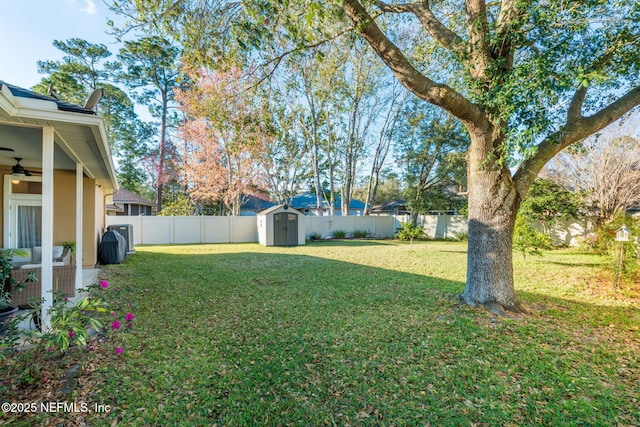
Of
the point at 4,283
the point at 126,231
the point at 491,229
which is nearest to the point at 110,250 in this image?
the point at 126,231

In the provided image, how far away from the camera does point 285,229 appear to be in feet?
48.0

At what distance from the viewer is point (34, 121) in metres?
3.06

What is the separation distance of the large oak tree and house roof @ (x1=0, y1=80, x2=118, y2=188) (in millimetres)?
2187

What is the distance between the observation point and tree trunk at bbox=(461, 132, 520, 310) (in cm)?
431

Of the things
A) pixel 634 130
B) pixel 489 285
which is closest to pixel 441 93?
pixel 489 285

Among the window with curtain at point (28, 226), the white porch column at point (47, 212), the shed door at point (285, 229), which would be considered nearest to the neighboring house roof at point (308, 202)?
the shed door at point (285, 229)

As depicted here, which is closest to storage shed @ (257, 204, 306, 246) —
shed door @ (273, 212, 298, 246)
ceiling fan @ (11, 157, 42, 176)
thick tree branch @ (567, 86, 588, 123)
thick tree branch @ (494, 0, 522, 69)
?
shed door @ (273, 212, 298, 246)

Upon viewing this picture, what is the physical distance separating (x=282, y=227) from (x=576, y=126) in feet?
39.3

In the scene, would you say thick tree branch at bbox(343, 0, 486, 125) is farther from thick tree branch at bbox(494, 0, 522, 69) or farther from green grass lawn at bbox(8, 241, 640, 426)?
green grass lawn at bbox(8, 241, 640, 426)

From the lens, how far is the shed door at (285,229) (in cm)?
1448

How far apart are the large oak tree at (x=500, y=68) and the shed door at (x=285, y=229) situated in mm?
9699

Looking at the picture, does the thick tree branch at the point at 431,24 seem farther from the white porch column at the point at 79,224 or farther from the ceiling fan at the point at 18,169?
the ceiling fan at the point at 18,169

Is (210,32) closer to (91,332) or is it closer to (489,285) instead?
(91,332)

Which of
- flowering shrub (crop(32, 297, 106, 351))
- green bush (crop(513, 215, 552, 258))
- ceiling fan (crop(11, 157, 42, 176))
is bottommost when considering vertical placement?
flowering shrub (crop(32, 297, 106, 351))
